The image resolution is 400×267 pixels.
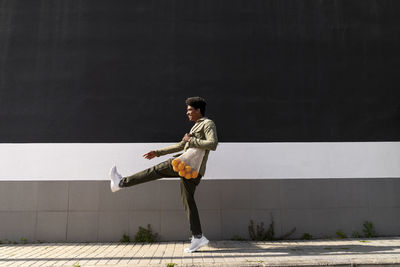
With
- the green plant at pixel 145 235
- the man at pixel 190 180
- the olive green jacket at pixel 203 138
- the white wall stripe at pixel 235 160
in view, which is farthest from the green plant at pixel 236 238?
the olive green jacket at pixel 203 138

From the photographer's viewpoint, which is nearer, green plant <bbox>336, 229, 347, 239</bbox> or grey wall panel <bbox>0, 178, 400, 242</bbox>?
grey wall panel <bbox>0, 178, 400, 242</bbox>

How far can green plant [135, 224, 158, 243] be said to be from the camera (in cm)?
382

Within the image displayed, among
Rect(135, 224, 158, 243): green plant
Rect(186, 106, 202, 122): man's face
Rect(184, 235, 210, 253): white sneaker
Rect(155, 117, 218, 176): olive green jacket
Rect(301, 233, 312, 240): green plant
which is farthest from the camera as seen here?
Rect(301, 233, 312, 240): green plant

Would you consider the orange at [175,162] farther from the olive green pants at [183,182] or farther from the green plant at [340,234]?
the green plant at [340,234]

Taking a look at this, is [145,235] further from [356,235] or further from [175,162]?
[356,235]

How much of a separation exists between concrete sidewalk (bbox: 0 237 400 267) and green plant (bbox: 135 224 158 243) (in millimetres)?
134

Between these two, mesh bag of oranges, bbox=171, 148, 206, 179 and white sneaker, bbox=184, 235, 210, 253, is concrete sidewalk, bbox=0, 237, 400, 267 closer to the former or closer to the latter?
white sneaker, bbox=184, 235, 210, 253

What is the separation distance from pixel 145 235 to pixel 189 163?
136 cm

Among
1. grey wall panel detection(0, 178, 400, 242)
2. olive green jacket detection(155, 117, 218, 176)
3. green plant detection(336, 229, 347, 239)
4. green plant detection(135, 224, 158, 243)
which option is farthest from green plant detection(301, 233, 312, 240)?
green plant detection(135, 224, 158, 243)

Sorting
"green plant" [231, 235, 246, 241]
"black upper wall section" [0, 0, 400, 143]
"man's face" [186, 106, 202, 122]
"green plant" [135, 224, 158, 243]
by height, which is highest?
"black upper wall section" [0, 0, 400, 143]

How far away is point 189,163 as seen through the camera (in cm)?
326

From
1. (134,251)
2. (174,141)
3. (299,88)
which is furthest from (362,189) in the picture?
(134,251)

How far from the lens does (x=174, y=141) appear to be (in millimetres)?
4086

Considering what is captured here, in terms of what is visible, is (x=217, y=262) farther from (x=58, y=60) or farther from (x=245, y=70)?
(x=58, y=60)
